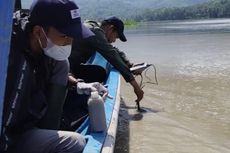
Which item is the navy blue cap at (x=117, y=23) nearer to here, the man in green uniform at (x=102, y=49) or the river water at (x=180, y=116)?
the man in green uniform at (x=102, y=49)

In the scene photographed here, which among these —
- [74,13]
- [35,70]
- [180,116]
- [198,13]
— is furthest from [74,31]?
[198,13]

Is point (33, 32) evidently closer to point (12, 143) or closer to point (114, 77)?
point (12, 143)

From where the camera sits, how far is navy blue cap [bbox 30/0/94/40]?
2.56 meters

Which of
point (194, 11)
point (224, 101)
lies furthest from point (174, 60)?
point (194, 11)

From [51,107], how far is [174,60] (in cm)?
1119

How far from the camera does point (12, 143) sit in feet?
8.40

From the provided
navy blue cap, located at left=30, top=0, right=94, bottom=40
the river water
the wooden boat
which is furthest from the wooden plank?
the river water

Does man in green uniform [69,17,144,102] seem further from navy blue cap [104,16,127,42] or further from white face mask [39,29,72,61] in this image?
white face mask [39,29,72,61]

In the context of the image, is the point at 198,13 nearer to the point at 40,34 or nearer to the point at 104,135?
the point at 104,135

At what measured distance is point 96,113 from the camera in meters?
3.25

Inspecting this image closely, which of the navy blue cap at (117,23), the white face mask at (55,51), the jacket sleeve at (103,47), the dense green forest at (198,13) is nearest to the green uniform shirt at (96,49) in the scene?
the jacket sleeve at (103,47)

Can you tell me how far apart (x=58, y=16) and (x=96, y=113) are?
3.06ft

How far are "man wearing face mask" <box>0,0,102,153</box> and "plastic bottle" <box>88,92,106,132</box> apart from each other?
→ 15.3 inches

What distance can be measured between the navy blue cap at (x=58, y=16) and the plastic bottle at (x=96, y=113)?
2.33 ft
